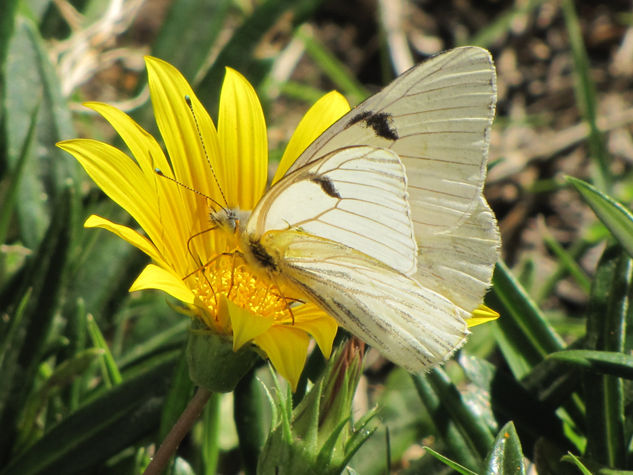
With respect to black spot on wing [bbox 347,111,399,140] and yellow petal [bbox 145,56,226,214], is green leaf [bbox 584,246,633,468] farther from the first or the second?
yellow petal [bbox 145,56,226,214]

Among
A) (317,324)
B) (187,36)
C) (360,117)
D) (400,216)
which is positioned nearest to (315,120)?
(360,117)

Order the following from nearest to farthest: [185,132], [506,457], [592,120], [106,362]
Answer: [506,457], [185,132], [106,362], [592,120]

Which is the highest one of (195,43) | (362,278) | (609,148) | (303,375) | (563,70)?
(195,43)

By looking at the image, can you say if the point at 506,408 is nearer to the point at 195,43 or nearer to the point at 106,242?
the point at 106,242

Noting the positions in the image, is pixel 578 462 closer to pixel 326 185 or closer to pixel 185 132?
pixel 326 185

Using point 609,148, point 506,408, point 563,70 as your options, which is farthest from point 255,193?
point 563,70

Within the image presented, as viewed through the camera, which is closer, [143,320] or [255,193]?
[255,193]
